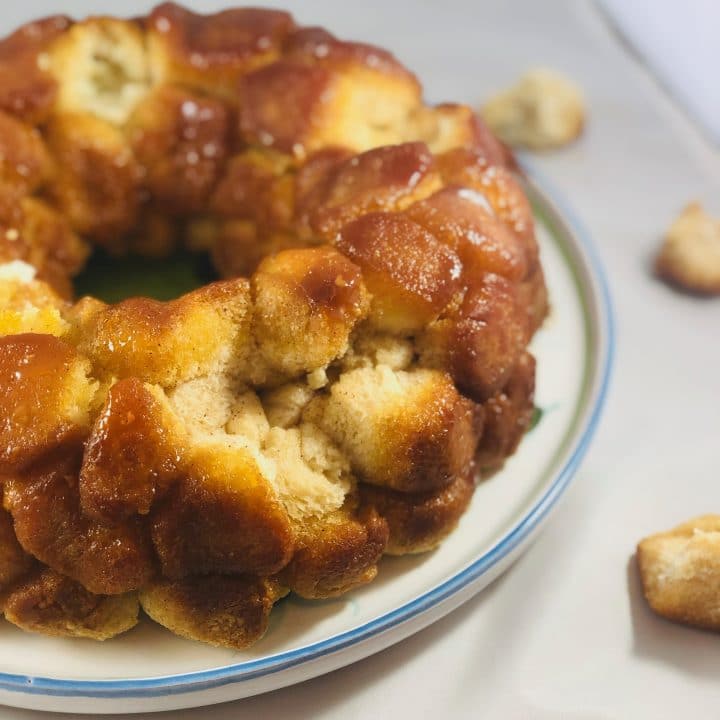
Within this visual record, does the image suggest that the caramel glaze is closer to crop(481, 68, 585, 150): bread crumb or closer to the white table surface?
the white table surface

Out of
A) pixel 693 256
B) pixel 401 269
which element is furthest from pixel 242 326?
pixel 693 256

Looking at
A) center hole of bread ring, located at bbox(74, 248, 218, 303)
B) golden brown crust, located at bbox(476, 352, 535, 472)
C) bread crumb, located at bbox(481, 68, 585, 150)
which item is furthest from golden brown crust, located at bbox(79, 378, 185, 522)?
bread crumb, located at bbox(481, 68, 585, 150)

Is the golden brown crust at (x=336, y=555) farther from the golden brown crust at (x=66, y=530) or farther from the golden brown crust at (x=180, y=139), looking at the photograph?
the golden brown crust at (x=180, y=139)

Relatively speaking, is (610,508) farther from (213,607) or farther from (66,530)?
(66,530)

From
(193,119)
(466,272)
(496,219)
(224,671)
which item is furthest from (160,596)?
(193,119)

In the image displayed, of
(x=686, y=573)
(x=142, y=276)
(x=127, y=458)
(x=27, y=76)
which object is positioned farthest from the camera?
(x=142, y=276)

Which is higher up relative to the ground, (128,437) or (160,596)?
(128,437)

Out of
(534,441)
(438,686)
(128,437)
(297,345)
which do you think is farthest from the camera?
(534,441)

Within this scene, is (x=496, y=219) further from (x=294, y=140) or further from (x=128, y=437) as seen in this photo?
(x=128, y=437)
